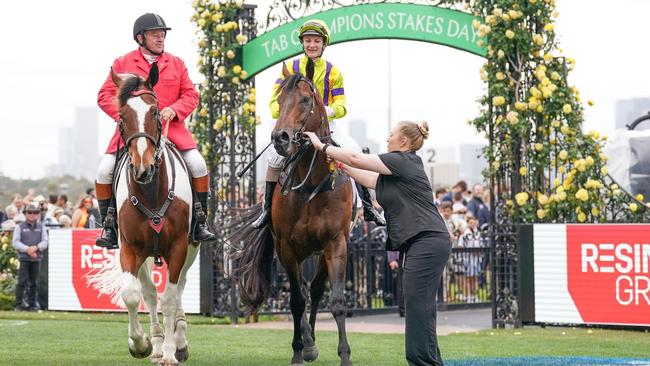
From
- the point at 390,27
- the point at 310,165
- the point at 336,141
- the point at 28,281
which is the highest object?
the point at 390,27

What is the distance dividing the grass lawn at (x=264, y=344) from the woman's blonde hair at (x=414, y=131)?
9.21 feet

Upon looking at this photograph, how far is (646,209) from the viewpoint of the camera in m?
13.1

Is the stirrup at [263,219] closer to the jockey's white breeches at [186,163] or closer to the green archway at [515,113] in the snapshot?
the jockey's white breeches at [186,163]

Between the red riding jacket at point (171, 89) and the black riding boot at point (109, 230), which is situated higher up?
the red riding jacket at point (171, 89)

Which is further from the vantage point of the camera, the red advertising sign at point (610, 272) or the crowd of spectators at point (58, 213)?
the crowd of spectators at point (58, 213)

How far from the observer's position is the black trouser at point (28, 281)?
55.5 feet

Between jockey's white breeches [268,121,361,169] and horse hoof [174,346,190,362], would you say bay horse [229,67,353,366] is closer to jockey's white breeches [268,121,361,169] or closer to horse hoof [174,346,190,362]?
jockey's white breeches [268,121,361,169]

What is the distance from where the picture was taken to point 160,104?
9.85 meters

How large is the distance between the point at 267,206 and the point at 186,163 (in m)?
0.83

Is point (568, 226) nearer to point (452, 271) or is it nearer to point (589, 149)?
point (589, 149)

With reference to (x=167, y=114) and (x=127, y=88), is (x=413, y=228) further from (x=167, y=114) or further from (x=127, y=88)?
(x=167, y=114)

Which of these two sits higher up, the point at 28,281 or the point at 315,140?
the point at 315,140

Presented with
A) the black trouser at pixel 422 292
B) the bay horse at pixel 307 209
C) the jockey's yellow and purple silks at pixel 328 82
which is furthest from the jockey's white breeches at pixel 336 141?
the black trouser at pixel 422 292

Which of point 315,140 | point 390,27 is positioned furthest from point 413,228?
point 390,27
